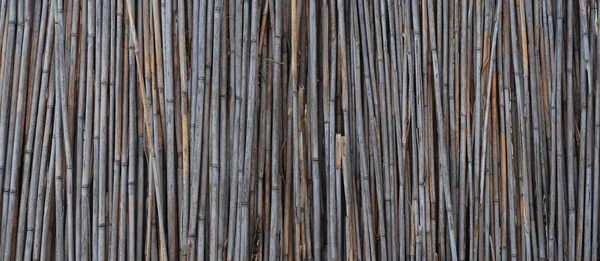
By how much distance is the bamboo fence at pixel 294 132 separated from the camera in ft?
3.59

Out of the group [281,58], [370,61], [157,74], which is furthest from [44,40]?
[370,61]

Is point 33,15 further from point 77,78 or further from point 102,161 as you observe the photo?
point 102,161

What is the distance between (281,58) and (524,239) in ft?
1.80

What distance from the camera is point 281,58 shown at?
112 centimetres

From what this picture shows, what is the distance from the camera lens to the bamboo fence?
3.59ft

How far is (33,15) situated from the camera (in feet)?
3.76

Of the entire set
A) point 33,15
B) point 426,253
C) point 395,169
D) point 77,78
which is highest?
point 33,15

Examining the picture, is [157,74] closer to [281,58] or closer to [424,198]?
[281,58]

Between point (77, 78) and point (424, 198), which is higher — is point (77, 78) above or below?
above

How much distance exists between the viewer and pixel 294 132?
1.11 meters

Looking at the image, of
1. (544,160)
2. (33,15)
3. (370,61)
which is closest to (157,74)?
(33,15)

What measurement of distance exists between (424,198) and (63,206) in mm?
649

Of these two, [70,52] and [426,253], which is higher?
[70,52]

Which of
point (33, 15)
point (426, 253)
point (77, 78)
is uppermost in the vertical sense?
point (33, 15)
